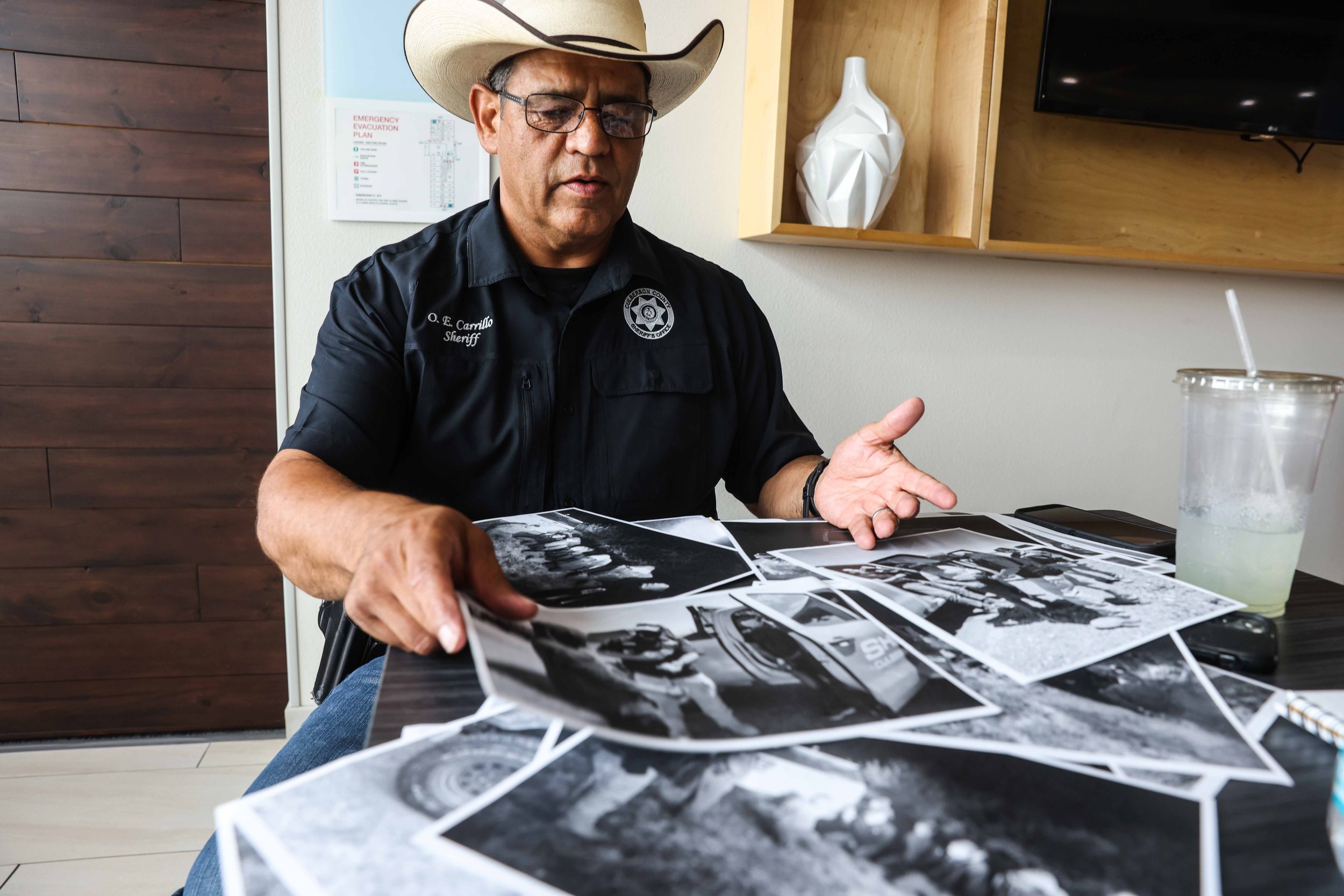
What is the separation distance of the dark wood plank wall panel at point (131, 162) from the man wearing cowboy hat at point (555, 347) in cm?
54

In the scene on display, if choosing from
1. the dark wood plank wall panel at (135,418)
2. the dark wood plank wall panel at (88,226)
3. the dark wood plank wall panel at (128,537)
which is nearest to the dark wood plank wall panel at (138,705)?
the dark wood plank wall panel at (128,537)

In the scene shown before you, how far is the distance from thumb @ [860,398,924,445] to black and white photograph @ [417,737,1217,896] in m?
0.53

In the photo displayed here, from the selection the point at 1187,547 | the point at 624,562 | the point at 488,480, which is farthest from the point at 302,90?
the point at 1187,547

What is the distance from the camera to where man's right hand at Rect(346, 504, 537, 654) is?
51cm

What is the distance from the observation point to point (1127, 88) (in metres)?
1.74

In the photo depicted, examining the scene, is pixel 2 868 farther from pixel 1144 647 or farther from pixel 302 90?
pixel 1144 647

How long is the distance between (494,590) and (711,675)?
15cm

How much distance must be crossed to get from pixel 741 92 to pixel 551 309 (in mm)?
780

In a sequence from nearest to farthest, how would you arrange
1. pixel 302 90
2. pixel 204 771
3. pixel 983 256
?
pixel 302 90 < pixel 204 771 < pixel 983 256

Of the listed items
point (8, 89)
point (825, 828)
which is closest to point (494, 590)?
point (825, 828)

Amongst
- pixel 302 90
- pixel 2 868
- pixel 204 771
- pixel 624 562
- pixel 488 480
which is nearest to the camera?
pixel 624 562

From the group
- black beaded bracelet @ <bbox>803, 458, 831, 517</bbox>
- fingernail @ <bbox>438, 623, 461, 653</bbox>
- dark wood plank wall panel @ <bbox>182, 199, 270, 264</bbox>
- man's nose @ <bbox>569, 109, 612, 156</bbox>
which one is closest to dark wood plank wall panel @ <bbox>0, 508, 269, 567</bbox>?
dark wood plank wall panel @ <bbox>182, 199, 270, 264</bbox>

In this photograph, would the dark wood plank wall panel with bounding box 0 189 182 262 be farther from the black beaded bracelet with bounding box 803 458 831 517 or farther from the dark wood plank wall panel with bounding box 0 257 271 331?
the black beaded bracelet with bounding box 803 458 831 517

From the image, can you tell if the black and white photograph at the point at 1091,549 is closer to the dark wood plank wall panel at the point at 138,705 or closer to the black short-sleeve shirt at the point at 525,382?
the black short-sleeve shirt at the point at 525,382
